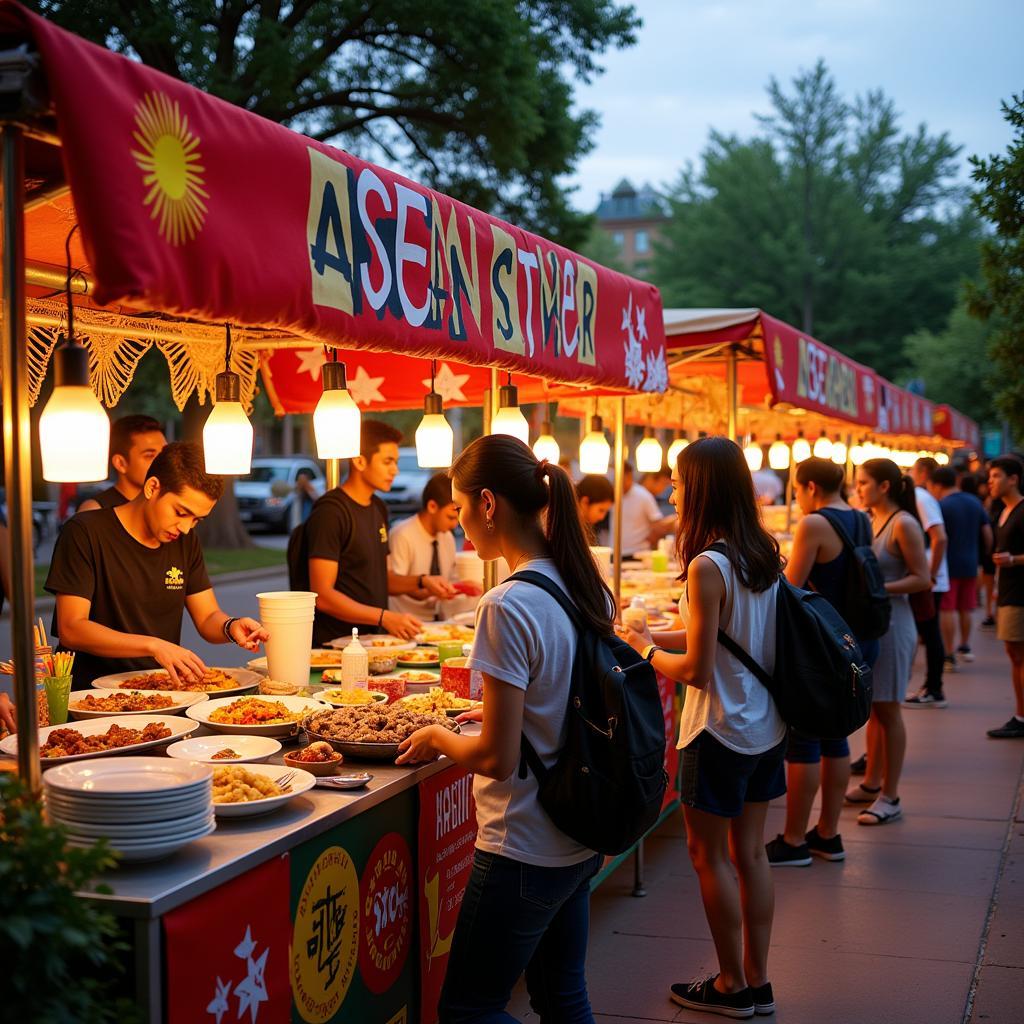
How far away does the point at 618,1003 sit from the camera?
4.42 meters

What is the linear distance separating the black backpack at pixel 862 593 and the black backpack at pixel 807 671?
183 cm

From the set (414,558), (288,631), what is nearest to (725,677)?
(288,631)

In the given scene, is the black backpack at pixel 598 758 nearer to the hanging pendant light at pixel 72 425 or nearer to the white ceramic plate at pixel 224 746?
the white ceramic plate at pixel 224 746

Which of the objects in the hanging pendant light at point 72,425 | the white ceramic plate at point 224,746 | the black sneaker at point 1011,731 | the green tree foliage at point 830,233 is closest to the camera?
the hanging pendant light at point 72,425

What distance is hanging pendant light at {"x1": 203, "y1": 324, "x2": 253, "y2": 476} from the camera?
382cm

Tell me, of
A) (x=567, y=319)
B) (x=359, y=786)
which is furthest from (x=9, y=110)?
(x=567, y=319)

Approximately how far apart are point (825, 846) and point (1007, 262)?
5234 mm

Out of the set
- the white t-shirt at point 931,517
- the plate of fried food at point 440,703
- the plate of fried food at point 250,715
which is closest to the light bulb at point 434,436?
the plate of fried food at point 440,703

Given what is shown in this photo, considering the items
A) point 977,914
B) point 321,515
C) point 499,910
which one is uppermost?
point 321,515

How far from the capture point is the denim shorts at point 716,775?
4004 millimetres

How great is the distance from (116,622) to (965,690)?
29.9 ft

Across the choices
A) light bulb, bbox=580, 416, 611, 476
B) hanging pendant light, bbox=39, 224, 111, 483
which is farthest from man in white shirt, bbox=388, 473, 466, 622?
hanging pendant light, bbox=39, 224, 111, 483

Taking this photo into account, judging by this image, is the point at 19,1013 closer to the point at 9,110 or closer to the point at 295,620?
the point at 9,110

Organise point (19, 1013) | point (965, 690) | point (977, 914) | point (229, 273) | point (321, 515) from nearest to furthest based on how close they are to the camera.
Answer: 1. point (19, 1013)
2. point (229, 273)
3. point (977, 914)
4. point (321, 515)
5. point (965, 690)
